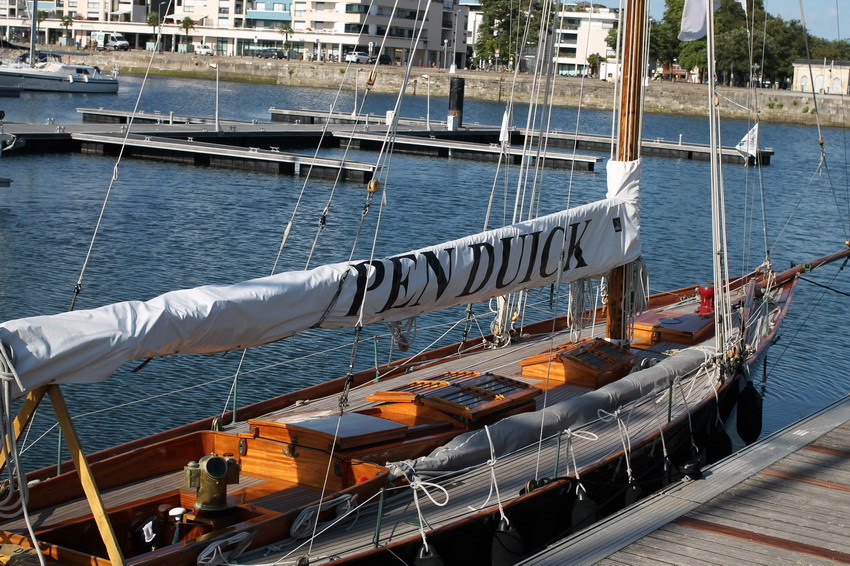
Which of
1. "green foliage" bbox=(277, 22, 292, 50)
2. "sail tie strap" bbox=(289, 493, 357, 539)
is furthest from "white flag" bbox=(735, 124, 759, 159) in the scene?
"green foliage" bbox=(277, 22, 292, 50)

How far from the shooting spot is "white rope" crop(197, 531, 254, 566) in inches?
323

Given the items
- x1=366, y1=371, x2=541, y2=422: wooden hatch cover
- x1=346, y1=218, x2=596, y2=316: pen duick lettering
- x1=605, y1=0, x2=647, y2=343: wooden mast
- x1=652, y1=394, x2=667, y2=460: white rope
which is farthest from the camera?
x1=605, y1=0, x2=647, y2=343: wooden mast

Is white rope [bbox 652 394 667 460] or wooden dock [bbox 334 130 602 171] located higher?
wooden dock [bbox 334 130 602 171]

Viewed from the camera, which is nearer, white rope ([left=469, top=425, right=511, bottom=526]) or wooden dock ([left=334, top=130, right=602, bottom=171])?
white rope ([left=469, top=425, right=511, bottom=526])

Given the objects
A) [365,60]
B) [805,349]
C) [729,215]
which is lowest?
[805,349]

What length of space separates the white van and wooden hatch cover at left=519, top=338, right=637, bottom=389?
484ft

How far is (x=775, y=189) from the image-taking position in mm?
55469

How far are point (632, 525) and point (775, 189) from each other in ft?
159

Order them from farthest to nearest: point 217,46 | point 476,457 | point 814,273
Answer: point 217,46 → point 814,273 → point 476,457

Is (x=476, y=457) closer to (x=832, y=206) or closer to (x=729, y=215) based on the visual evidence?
(x=729, y=215)

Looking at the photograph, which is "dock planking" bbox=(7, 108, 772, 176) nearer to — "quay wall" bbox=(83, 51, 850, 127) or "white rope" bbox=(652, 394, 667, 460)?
"white rope" bbox=(652, 394, 667, 460)

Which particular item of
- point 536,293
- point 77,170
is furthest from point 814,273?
point 77,170

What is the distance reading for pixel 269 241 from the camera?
3266cm

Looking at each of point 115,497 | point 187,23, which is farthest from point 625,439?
point 187,23
